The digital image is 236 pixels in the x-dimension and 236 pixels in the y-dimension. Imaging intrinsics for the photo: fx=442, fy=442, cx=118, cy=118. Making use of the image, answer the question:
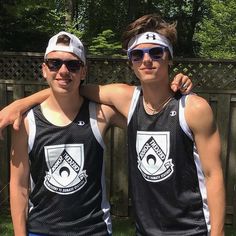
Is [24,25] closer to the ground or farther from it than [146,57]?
farther from it

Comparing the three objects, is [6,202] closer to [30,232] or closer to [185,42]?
[30,232]

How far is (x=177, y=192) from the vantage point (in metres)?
2.33

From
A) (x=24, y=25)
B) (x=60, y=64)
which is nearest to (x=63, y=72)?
(x=60, y=64)

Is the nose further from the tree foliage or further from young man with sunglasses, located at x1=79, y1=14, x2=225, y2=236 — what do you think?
the tree foliage

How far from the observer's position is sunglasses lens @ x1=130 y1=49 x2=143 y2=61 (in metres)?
2.39

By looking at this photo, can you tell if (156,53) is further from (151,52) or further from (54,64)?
(54,64)

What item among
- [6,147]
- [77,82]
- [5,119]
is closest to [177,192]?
[77,82]

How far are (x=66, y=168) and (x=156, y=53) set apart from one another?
0.79 meters

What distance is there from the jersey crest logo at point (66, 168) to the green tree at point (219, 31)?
77.0ft

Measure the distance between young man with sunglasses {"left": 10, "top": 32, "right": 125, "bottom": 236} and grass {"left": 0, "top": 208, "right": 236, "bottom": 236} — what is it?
2.65m

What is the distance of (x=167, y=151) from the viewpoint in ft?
7.61

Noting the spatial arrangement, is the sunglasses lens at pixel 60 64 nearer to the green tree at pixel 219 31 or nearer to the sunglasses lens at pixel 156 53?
the sunglasses lens at pixel 156 53

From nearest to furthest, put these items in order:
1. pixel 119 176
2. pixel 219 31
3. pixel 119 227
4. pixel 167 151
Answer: pixel 167 151, pixel 119 227, pixel 119 176, pixel 219 31

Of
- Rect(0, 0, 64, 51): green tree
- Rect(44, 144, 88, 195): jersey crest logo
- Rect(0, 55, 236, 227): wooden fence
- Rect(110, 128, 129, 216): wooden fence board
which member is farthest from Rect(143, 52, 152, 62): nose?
Rect(0, 0, 64, 51): green tree
